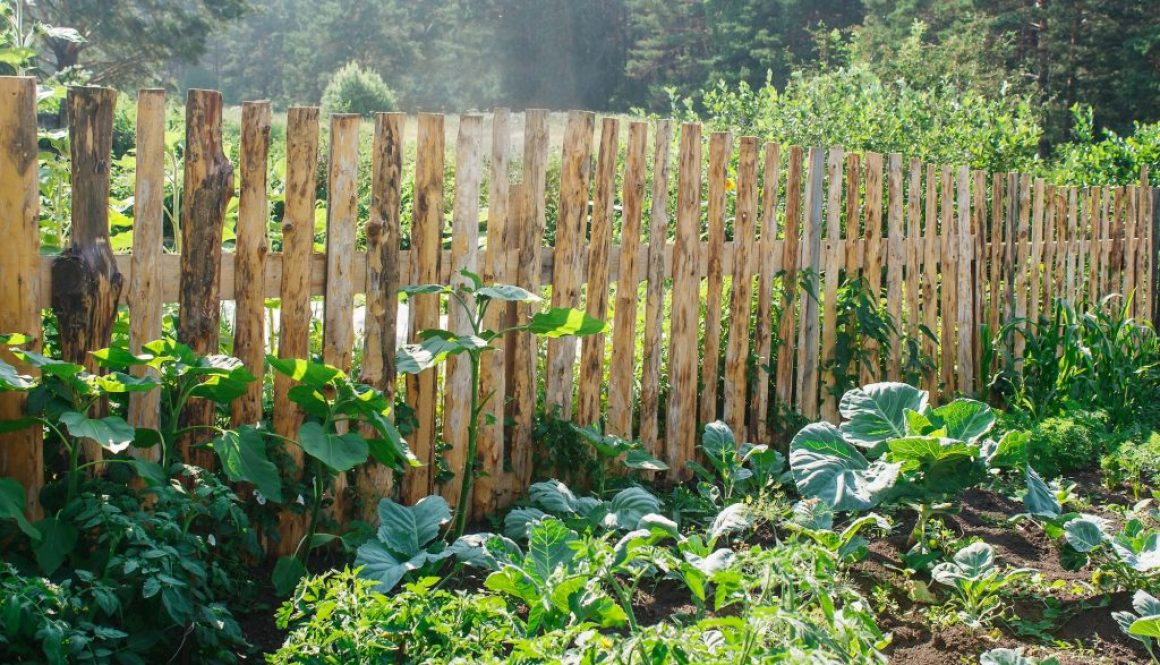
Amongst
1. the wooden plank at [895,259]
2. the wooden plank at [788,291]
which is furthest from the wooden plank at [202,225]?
the wooden plank at [895,259]

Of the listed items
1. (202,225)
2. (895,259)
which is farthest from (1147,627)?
(895,259)

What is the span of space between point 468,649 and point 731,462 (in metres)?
2.21

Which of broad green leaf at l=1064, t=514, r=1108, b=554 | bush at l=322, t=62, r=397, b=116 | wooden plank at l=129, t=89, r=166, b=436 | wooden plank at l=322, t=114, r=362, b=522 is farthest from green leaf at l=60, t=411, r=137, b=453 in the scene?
bush at l=322, t=62, r=397, b=116

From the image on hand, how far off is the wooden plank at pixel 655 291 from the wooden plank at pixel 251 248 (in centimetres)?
180

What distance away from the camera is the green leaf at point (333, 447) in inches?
124

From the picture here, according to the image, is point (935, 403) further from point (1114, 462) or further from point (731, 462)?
point (731, 462)

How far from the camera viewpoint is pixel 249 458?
3.14 metres

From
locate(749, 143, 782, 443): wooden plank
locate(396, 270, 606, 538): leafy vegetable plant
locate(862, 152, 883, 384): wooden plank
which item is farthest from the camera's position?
locate(862, 152, 883, 384): wooden plank

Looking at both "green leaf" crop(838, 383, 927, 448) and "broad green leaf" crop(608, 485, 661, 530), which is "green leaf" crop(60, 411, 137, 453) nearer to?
"broad green leaf" crop(608, 485, 661, 530)

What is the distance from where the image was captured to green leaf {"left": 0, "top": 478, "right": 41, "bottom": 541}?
2.73m

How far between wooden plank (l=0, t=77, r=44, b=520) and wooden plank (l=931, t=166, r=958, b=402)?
4.95 metres

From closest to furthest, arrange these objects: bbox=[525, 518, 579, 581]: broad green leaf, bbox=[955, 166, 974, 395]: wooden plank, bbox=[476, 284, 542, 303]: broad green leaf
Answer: bbox=[525, 518, 579, 581]: broad green leaf
bbox=[476, 284, 542, 303]: broad green leaf
bbox=[955, 166, 974, 395]: wooden plank

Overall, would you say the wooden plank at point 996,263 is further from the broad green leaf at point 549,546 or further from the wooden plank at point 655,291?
the broad green leaf at point 549,546

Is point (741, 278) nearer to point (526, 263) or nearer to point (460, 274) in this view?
point (526, 263)
